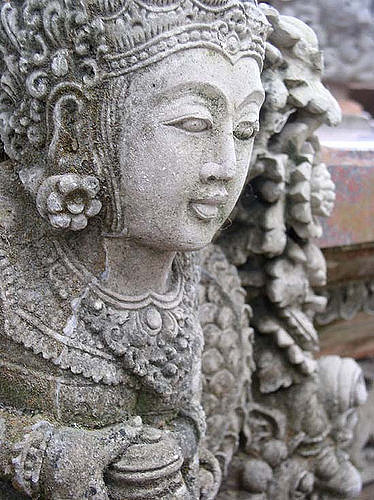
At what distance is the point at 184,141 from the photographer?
4.18ft

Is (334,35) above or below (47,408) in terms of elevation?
above

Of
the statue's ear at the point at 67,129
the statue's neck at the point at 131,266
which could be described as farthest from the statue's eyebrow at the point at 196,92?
the statue's neck at the point at 131,266

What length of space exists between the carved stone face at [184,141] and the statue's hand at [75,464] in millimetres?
327

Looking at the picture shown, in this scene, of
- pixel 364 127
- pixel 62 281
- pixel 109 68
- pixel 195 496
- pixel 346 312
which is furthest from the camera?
pixel 364 127

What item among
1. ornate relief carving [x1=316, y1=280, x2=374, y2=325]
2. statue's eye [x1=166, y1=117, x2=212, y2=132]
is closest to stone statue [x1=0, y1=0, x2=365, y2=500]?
statue's eye [x1=166, y1=117, x2=212, y2=132]

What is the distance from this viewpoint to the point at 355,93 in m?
3.43

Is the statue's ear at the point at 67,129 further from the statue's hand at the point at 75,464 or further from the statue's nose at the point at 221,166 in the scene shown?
the statue's hand at the point at 75,464

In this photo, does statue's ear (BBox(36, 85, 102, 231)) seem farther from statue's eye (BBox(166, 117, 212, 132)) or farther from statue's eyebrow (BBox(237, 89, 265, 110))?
statue's eyebrow (BBox(237, 89, 265, 110))

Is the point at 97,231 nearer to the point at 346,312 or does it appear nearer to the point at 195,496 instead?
the point at 195,496

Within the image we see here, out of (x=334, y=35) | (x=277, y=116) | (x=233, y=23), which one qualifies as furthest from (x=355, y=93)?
(x=233, y=23)

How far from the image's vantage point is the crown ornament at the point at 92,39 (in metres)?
1.24

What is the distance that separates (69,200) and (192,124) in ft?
0.72

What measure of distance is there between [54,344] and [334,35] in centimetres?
228

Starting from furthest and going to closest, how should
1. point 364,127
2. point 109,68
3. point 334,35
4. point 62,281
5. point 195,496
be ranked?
point 334,35 → point 364,127 → point 195,496 → point 62,281 → point 109,68
